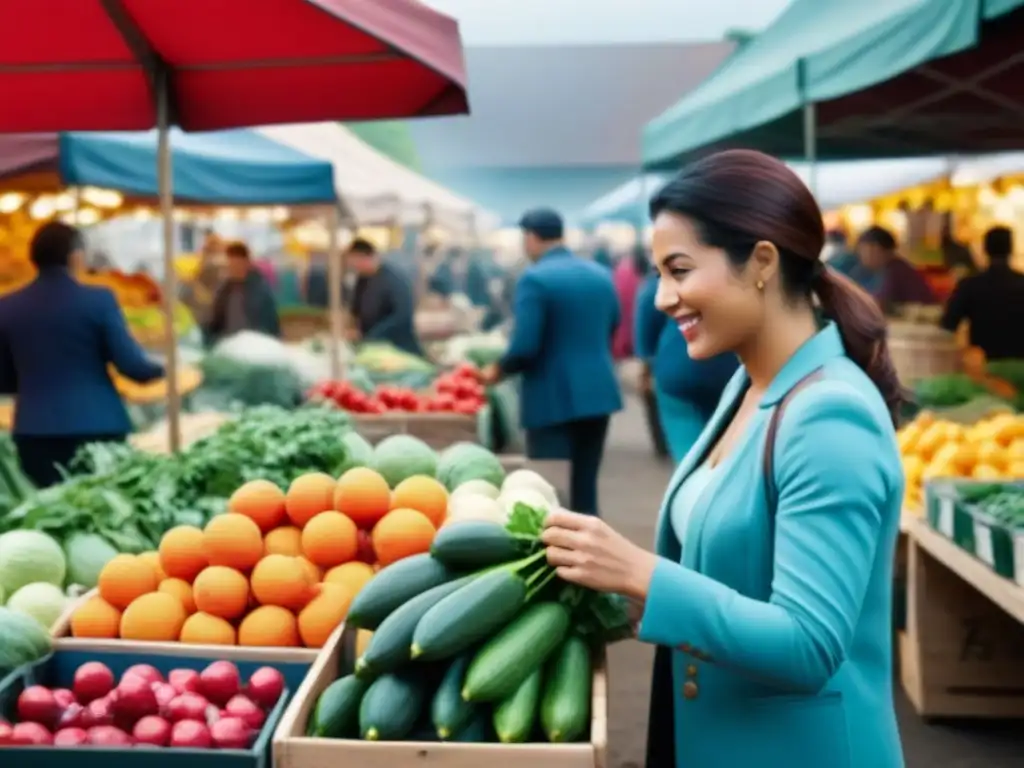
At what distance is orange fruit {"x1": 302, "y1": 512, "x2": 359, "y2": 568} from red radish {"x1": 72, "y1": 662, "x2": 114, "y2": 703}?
1.96ft

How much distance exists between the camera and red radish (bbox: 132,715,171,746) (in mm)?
2455

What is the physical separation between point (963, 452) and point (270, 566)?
3.68m

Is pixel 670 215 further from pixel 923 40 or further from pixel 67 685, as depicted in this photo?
pixel 923 40

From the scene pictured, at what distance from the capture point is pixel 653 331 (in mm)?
7258

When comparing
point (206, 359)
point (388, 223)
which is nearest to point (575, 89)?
point (388, 223)

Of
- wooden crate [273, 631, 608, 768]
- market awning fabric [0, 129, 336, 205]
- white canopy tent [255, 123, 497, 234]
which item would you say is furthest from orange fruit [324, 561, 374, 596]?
white canopy tent [255, 123, 497, 234]

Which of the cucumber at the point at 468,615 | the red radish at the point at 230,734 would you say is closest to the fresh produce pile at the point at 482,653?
the cucumber at the point at 468,615

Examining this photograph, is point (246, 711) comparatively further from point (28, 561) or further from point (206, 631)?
point (28, 561)

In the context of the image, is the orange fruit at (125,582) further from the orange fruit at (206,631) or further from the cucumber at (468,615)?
the cucumber at (468,615)

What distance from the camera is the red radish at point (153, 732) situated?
8.05 ft

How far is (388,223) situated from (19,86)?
7910 millimetres

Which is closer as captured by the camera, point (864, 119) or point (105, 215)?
point (864, 119)

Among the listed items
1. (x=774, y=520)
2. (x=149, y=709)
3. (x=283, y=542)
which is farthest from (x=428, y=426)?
(x=774, y=520)

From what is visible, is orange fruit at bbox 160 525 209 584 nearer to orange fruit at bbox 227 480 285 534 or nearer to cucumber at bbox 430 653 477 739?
orange fruit at bbox 227 480 285 534
